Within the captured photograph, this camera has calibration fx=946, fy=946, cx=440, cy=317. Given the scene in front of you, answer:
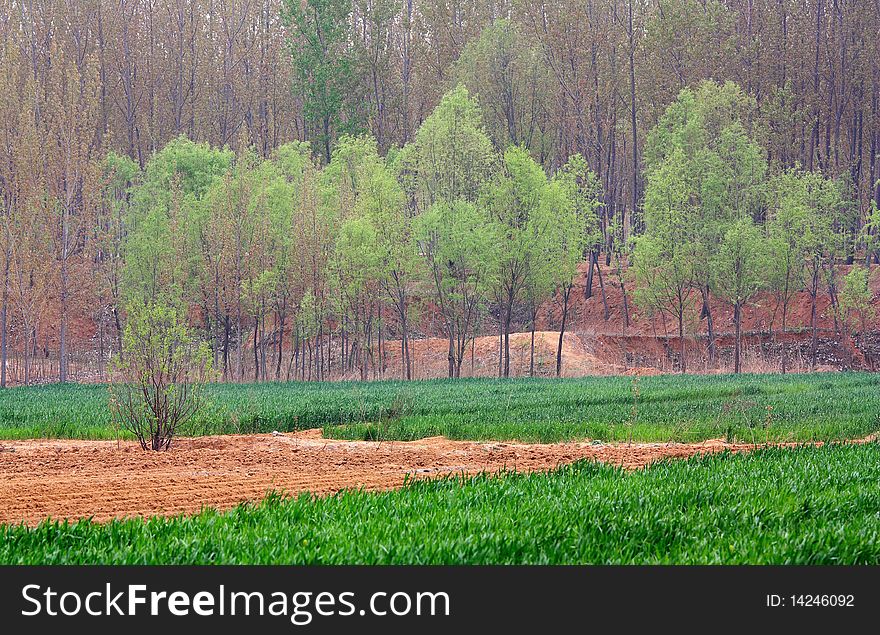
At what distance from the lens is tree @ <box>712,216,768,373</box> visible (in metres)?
41.0

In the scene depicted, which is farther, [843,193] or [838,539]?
[843,193]

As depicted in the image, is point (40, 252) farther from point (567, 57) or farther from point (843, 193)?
point (843, 193)

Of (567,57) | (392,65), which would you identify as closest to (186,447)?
(567,57)

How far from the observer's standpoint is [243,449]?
16.3m

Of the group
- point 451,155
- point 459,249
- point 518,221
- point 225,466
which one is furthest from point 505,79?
point 225,466

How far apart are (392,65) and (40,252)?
3049 cm

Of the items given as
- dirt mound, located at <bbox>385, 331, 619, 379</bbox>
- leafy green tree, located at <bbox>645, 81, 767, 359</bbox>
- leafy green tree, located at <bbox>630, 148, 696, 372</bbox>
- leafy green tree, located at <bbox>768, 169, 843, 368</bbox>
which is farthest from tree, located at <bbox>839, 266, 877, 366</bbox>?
dirt mound, located at <bbox>385, 331, 619, 379</bbox>

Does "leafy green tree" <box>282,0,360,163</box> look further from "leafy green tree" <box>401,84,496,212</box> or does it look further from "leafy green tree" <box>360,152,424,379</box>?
"leafy green tree" <box>360,152,424,379</box>

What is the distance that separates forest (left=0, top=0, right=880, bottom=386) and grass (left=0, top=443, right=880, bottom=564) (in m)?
28.5

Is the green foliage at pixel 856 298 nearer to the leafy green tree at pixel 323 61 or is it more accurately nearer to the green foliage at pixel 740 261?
the green foliage at pixel 740 261

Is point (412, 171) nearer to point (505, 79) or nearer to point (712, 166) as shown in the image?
point (505, 79)

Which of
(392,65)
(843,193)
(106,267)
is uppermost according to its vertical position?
(392,65)

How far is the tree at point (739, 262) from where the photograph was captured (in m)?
41.0
